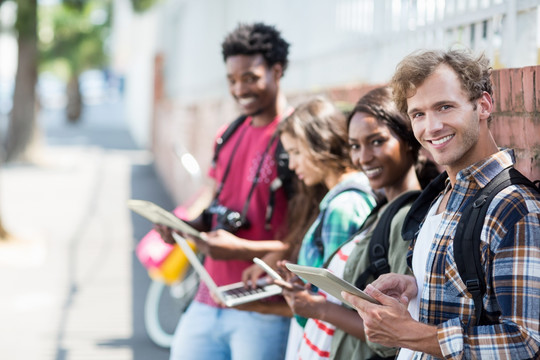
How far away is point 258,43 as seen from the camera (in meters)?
3.11

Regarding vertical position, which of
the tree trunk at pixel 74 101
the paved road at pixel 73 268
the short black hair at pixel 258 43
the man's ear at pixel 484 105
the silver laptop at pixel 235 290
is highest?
the tree trunk at pixel 74 101

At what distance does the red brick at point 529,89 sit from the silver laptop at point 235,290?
99cm

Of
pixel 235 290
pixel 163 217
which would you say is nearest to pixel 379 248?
pixel 235 290

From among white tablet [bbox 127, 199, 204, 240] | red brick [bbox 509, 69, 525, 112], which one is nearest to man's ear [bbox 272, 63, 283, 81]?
white tablet [bbox 127, 199, 204, 240]

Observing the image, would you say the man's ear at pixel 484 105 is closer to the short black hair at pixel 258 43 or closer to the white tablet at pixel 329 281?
the white tablet at pixel 329 281

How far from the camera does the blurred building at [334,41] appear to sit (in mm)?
2658

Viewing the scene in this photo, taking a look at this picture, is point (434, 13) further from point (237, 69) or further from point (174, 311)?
point (174, 311)

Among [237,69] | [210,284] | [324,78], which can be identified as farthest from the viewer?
[324,78]

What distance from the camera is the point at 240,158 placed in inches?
123

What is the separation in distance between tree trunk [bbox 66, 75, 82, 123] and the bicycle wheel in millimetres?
39030

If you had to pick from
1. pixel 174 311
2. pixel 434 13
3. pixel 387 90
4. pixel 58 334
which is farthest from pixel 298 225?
pixel 58 334

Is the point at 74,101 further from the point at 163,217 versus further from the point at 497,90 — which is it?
the point at 497,90

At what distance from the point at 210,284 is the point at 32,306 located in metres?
4.58

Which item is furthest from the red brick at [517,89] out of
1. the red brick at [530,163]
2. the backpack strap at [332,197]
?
the backpack strap at [332,197]
